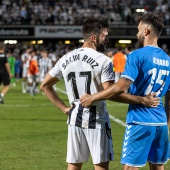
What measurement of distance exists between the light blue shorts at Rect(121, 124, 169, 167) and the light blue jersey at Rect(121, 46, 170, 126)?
0.07 metres

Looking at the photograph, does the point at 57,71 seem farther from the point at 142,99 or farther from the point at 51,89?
the point at 142,99

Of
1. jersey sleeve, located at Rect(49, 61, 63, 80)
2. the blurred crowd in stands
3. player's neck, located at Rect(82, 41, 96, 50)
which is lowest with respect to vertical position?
jersey sleeve, located at Rect(49, 61, 63, 80)

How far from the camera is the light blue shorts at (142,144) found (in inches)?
268

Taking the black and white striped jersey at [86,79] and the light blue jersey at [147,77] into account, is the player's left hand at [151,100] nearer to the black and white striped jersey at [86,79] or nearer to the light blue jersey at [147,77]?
the light blue jersey at [147,77]

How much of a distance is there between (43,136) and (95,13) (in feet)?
145

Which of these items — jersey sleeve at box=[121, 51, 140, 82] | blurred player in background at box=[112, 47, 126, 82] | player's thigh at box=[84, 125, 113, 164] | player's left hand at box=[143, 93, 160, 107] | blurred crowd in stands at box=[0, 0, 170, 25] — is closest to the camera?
jersey sleeve at box=[121, 51, 140, 82]

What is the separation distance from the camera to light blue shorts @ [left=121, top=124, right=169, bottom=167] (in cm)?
681

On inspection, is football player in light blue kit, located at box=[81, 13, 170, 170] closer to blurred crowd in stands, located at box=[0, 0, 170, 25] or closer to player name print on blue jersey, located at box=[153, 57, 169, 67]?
player name print on blue jersey, located at box=[153, 57, 169, 67]

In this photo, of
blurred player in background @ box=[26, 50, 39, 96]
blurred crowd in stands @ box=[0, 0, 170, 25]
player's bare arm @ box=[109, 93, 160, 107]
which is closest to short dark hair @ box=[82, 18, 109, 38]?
player's bare arm @ box=[109, 93, 160, 107]

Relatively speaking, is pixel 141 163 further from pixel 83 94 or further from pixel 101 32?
pixel 101 32

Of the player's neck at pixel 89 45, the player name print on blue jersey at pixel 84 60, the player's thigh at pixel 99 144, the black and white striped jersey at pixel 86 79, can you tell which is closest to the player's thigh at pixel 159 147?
the player's thigh at pixel 99 144

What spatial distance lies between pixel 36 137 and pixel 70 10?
1741 inches

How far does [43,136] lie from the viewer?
1472cm

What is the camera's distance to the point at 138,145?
6816 mm
